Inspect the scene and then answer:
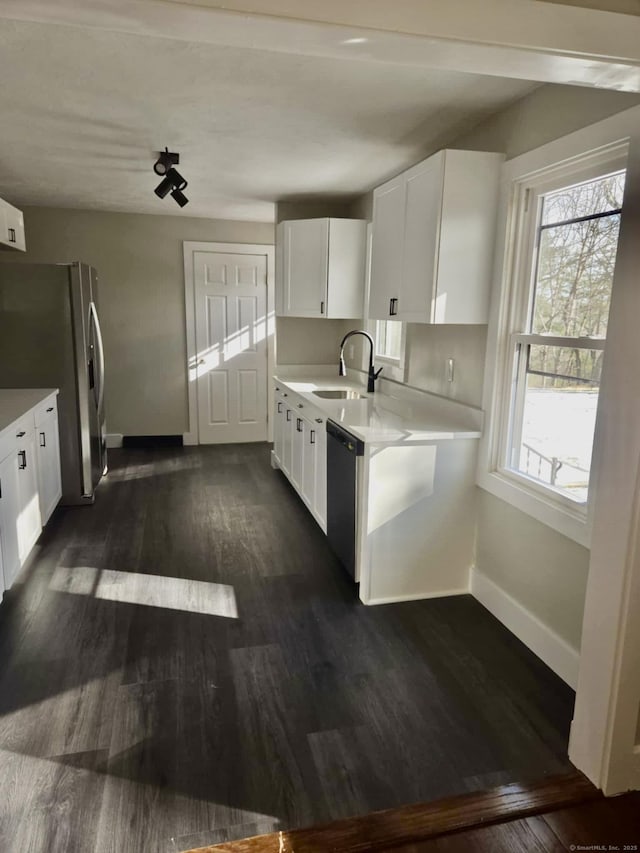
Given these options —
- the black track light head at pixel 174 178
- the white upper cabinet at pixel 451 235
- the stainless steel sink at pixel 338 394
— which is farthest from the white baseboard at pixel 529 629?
the black track light head at pixel 174 178

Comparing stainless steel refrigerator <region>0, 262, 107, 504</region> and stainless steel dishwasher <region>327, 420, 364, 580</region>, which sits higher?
stainless steel refrigerator <region>0, 262, 107, 504</region>

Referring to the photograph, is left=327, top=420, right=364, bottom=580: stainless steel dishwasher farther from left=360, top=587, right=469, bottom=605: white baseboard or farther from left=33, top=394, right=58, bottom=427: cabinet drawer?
left=33, top=394, right=58, bottom=427: cabinet drawer

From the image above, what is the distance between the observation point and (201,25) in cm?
112

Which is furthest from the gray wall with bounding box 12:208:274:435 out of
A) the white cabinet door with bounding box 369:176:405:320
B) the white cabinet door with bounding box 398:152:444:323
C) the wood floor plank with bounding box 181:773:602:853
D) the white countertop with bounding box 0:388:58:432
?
the wood floor plank with bounding box 181:773:602:853

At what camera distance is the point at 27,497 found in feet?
10.4

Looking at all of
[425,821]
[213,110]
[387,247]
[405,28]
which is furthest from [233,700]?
[213,110]

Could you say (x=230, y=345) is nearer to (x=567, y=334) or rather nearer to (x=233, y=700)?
(x=567, y=334)

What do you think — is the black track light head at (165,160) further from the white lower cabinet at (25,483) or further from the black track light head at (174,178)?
the white lower cabinet at (25,483)

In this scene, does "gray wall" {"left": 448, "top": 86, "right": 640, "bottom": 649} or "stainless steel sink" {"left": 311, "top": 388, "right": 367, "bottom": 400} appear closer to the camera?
"gray wall" {"left": 448, "top": 86, "right": 640, "bottom": 649}

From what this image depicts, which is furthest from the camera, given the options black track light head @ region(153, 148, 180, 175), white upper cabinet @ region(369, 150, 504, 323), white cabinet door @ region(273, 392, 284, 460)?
white cabinet door @ region(273, 392, 284, 460)

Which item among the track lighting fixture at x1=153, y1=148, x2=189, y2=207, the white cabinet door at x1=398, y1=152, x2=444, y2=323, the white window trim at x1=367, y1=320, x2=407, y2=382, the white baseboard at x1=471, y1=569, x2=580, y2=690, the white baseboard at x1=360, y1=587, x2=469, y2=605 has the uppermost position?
the track lighting fixture at x1=153, y1=148, x2=189, y2=207

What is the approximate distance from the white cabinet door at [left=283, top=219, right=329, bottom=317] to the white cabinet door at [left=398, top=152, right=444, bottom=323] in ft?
4.82

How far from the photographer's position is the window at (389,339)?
4.18 metres

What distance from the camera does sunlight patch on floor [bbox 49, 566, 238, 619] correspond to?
9.36 feet
